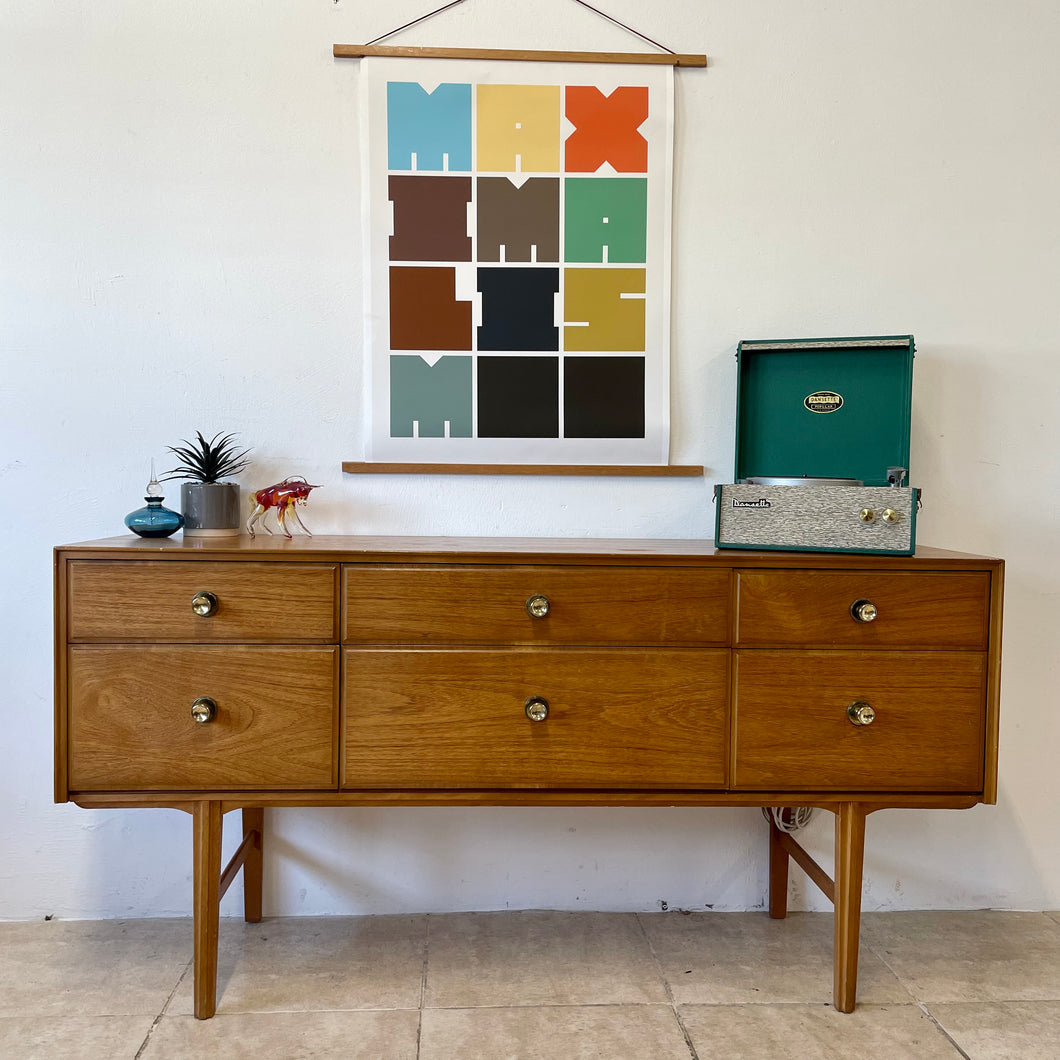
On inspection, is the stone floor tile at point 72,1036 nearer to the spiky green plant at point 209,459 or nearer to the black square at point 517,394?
the spiky green plant at point 209,459

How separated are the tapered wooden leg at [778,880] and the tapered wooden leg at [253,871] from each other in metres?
1.31

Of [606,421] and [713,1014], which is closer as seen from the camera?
[713,1014]

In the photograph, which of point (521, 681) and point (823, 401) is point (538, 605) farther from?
point (823, 401)

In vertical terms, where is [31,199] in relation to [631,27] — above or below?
below

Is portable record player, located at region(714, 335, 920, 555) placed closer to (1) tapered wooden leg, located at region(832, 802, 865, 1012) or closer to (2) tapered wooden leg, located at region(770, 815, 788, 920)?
(1) tapered wooden leg, located at region(832, 802, 865, 1012)

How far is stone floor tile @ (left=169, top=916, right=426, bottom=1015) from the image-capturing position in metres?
1.74

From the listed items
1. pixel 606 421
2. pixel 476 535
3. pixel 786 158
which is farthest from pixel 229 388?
pixel 786 158

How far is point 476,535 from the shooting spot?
6.93ft

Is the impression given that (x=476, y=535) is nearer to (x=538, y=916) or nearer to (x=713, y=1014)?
(x=538, y=916)

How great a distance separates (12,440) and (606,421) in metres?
1.49

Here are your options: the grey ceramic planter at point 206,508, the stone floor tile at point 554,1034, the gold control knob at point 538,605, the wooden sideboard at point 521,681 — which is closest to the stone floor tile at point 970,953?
the wooden sideboard at point 521,681

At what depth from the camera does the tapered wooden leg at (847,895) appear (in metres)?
1.69

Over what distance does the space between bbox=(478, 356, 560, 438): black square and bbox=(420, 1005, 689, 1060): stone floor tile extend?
51.6 inches

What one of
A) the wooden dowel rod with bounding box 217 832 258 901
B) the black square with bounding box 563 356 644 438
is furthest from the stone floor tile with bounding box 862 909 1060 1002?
the wooden dowel rod with bounding box 217 832 258 901
